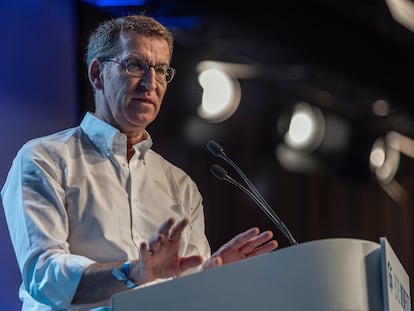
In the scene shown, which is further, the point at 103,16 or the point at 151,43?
the point at 103,16

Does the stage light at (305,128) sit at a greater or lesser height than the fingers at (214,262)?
greater

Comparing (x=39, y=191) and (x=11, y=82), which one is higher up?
(x=11, y=82)

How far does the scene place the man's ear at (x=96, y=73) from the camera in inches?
89.4

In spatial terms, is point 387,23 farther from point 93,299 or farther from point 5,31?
point 93,299

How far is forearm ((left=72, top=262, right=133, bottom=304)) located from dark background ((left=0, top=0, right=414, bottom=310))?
1601 mm

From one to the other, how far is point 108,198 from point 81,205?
3.5 inches

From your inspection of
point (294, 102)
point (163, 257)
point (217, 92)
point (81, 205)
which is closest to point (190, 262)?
point (163, 257)

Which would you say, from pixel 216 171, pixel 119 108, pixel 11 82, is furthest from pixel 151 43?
pixel 11 82

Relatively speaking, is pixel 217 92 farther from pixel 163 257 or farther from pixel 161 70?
pixel 163 257

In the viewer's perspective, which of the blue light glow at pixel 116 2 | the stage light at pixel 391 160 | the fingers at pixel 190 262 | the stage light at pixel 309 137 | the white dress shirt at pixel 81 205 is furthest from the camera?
the stage light at pixel 391 160

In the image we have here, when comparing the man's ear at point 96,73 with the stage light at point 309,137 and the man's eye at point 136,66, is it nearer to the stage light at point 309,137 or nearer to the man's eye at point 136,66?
the man's eye at point 136,66

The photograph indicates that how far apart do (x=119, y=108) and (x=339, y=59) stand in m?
1.78

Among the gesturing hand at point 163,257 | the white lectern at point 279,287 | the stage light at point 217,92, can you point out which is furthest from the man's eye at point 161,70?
the stage light at point 217,92

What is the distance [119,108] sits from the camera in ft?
7.24
